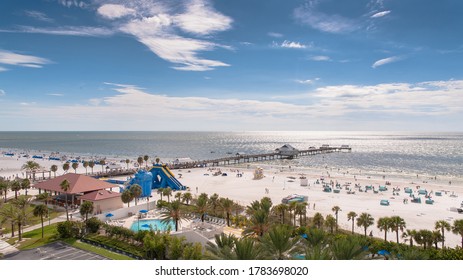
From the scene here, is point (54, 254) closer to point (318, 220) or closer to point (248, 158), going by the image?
point (318, 220)

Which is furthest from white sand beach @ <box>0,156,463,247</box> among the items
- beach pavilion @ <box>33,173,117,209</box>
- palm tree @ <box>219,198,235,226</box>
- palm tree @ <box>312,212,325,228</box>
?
palm tree @ <box>219,198,235,226</box>

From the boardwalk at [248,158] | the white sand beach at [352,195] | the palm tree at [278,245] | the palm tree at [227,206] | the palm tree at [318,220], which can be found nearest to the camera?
the palm tree at [278,245]

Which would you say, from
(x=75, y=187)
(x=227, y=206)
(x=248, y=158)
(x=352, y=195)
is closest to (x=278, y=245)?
(x=227, y=206)

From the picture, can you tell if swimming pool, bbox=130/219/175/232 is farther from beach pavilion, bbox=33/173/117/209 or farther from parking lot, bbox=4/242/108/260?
beach pavilion, bbox=33/173/117/209

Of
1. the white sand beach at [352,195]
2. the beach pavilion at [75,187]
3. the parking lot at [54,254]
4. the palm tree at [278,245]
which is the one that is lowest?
the white sand beach at [352,195]

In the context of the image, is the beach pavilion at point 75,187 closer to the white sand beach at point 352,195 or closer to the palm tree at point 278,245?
the white sand beach at point 352,195

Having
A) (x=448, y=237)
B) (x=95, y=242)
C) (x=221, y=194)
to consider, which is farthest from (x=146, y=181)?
(x=448, y=237)

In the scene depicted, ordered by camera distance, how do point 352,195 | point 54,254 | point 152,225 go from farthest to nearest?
point 352,195
point 152,225
point 54,254

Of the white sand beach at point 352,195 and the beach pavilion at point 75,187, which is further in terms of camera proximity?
the white sand beach at point 352,195

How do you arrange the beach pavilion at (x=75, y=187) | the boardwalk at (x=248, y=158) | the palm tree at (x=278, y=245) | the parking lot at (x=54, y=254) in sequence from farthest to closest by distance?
the boardwalk at (x=248, y=158) < the beach pavilion at (x=75, y=187) < the parking lot at (x=54, y=254) < the palm tree at (x=278, y=245)

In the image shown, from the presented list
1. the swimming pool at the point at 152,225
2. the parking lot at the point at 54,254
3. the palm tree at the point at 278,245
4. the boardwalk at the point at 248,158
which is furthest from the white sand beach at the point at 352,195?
the parking lot at the point at 54,254
